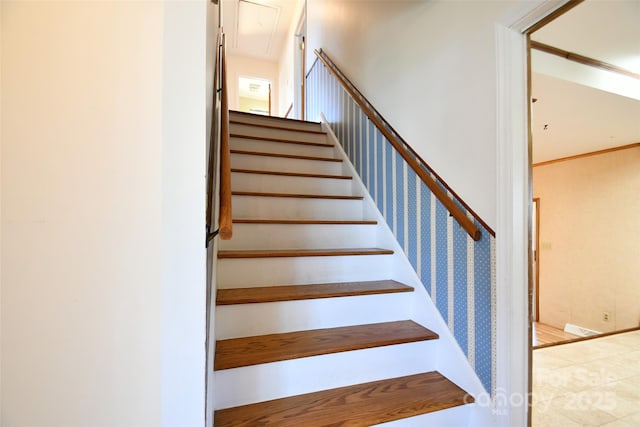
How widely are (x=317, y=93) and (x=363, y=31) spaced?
135cm

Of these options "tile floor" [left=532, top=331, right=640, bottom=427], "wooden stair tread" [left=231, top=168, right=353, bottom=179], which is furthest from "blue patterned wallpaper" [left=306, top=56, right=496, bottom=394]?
"tile floor" [left=532, top=331, right=640, bottom=427]

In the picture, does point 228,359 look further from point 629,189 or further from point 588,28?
point 629,189

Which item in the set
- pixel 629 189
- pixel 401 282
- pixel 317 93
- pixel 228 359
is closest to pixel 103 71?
pixel 228 359

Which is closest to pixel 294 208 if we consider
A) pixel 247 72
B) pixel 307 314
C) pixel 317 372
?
pixel 307 314

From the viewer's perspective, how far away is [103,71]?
2.95 ft

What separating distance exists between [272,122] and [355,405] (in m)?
2.82

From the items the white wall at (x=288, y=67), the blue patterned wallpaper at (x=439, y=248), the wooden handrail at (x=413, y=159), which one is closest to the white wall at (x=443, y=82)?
the wooden handrail at (x=413, y=159)

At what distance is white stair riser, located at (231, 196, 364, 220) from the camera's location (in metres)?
2.08

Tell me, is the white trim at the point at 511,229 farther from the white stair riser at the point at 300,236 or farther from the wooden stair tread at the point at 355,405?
the white stair riser at the point at 300,236

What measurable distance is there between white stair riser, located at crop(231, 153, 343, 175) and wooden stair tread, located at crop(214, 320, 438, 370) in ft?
4.87

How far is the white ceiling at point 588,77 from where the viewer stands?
5.19ft

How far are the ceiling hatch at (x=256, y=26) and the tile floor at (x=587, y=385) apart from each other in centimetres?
591

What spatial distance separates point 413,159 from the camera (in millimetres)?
1691

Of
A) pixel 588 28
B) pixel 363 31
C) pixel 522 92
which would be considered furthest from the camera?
pixel 363 31
